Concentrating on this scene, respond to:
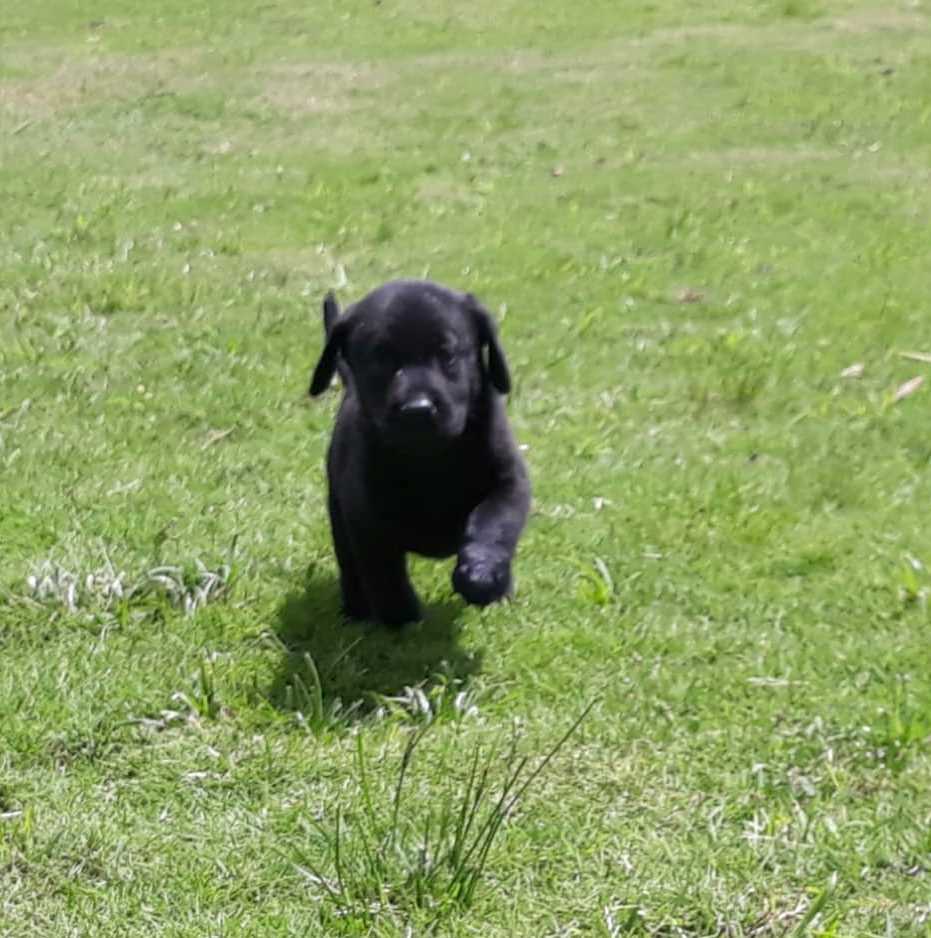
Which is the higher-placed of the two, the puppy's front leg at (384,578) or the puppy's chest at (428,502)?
the puppy's chest at (428,502)

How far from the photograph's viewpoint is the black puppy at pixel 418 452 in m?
3.95

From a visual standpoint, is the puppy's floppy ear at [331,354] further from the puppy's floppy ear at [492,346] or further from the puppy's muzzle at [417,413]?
the puppy's muzzle at [417,413]

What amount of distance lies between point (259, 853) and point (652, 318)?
4.44 metres

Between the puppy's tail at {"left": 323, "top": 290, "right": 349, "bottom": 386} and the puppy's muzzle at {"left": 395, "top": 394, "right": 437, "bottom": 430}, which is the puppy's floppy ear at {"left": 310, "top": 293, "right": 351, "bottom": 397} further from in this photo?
the puppy's muzzle at {"left": 395, "top": 394, "right": 437, "bottom": 430}

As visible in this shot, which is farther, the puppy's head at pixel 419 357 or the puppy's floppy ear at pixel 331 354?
the puppy's floppy ear at pixel 331 354

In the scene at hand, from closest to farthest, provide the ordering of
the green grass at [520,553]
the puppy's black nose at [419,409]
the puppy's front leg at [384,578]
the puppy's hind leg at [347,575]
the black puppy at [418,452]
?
the green grass at [520,553] < the puppy's black nose at [419,409] < the black puppy at [418,452] < the puppy's front leg at [384,578] < the puppy's hind leg at [347,575]

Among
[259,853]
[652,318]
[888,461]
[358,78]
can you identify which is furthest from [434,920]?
[358,78]

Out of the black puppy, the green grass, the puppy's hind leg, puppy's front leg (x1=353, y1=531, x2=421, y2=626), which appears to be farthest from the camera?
the puppy's hind leg

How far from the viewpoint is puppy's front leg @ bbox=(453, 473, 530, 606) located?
388 centimetres

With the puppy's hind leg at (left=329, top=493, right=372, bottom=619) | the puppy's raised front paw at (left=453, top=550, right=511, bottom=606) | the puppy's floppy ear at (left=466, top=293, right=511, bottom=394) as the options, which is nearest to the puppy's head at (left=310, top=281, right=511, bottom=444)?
the puppy's floppy ear at (left=466, top=293, right=511, bottom=394)

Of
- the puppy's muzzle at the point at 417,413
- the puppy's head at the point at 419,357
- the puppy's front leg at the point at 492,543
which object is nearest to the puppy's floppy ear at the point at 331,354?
the puppy's head at the point at 419,357

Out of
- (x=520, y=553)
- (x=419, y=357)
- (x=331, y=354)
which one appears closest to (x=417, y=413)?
(x=419, y=357)

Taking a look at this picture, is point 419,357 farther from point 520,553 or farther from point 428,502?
point 520,553

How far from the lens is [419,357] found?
13.1 ft
